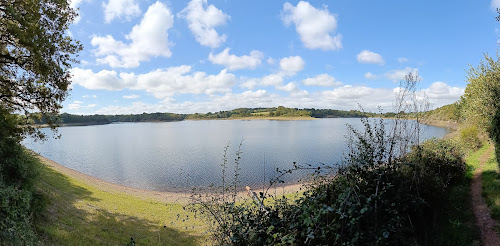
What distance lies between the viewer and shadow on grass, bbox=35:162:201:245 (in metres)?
9.28

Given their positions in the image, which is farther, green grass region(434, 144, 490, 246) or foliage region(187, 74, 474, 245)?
green grass region(434, 144, 490, 246)

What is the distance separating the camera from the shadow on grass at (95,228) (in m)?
9.28

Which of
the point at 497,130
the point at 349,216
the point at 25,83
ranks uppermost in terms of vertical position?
the point at 25,83

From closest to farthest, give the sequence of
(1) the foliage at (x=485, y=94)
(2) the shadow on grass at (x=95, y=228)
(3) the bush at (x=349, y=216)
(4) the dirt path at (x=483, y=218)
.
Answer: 1. (3) the bush at (x=349, y=216)
2. (4) the dirt path at (x=483, y=218)
3. (2) the shadow on grass at (x=95, y=228)
4. (1) the foliage at (x=485, y=94)

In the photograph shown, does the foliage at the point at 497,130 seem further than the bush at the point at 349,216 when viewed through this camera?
Yes

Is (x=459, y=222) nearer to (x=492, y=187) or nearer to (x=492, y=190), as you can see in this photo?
(x=492, y=190)

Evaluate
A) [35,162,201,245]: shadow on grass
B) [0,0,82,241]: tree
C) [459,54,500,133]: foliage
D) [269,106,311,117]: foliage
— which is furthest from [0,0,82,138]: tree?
[269,106,311,117]: foliage

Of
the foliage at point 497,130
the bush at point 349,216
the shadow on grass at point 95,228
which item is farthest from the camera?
the foliage at point 497,130

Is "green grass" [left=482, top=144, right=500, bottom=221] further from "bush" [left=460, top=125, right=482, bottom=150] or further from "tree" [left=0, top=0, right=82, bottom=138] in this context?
"tree" [left=0, top=0, right=82, bottom=138]

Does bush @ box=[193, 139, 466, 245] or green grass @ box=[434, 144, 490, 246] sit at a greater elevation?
bush @ box=[193, 139, 466, 245]

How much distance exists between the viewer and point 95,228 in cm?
1149

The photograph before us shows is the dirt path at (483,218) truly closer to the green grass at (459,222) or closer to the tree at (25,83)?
the green grass at (459,222)

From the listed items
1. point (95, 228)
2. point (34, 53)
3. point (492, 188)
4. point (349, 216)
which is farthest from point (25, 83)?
point (492, 188)

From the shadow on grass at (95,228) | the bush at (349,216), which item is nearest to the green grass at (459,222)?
the bush at (349,216)
